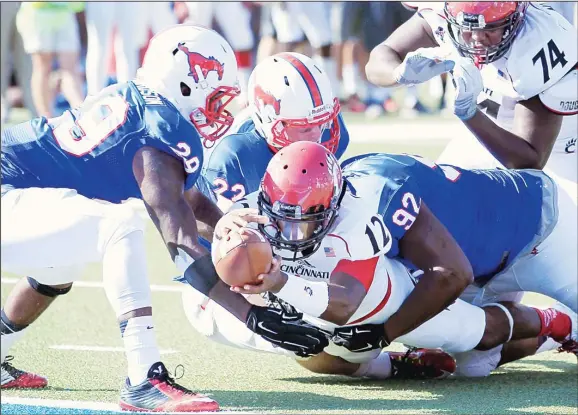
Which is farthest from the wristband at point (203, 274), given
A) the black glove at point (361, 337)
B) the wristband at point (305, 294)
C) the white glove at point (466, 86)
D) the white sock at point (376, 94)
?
the white sock at point (376, 94)

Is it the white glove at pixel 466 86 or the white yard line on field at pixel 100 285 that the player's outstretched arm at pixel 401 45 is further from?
the white yard line on field at pixel 100 285

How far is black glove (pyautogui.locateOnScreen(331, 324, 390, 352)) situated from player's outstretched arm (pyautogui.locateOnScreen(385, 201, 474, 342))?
32mm

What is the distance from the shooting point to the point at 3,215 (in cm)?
405

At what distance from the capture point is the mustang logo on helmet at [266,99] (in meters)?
4.75

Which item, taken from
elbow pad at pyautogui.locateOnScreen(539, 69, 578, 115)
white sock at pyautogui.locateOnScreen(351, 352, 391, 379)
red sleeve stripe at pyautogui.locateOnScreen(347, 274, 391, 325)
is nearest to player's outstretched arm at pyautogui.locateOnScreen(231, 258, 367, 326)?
red sleeve stripe at pyautogui.locateOnScreen(347, 274, 391, 325)

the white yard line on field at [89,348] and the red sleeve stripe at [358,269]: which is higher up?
the red sleeve stripe at [358,269]

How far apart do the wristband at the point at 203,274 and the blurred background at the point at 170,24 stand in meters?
4.90

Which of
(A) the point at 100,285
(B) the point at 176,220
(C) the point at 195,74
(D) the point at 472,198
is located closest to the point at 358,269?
(B) the point at 176,220

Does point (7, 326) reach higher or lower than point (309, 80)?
lower

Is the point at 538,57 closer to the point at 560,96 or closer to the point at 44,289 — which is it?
the point at 560,96

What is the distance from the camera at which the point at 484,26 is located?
16.6 feet

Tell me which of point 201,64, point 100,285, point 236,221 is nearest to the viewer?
point 236,221

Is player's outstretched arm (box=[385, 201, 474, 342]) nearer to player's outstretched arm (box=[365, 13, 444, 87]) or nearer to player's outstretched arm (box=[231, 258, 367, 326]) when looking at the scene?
player's outstretched arm (box=[231, 258, 367, 326])

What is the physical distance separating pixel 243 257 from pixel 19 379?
114 cm
